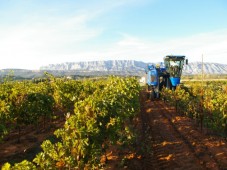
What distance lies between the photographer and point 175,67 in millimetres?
30047

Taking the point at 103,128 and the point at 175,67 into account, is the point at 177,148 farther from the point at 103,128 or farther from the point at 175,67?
the point at 175,67

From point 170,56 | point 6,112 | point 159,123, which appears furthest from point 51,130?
point 170,56

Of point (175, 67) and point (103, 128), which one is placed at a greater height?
point (175, 67)

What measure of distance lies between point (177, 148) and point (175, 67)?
16815 millimetres

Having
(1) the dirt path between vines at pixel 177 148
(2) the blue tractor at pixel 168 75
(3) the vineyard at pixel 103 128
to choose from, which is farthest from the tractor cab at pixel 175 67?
(1) the dirt path between vines at pixel 177 148

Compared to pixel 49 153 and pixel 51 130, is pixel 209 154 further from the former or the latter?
pixel 51 130

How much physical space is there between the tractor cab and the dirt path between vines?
10.1 metres

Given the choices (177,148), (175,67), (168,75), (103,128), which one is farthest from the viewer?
(168,75)

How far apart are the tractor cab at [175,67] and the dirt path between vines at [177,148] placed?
10.1 metres

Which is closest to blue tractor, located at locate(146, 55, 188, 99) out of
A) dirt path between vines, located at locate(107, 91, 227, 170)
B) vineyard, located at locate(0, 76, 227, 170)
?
vineyard, located at locate(0, 76, 227, 170)

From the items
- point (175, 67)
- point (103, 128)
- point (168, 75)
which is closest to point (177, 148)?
point (103, 128)

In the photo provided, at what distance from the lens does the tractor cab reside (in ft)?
98.5

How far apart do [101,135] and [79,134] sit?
146cm

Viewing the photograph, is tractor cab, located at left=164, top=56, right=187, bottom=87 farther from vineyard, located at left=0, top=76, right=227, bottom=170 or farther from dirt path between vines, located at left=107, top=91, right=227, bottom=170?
dirt path between vines, located at left=107, top=91, right=227, bottom=170
